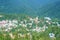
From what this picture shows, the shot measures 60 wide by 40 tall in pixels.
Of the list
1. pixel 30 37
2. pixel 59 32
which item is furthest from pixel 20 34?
pixel 59 32

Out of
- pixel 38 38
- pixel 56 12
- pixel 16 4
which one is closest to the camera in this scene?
pixel 38 38

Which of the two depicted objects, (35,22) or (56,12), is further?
(56,12)

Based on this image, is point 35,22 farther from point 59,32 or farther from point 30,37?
point 30,37

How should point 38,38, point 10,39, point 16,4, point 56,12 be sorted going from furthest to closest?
1. point 16,4
2. point 56,12
3. point 38,38
4. point 10,39

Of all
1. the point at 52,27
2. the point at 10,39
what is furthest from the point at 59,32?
the point at 10,39

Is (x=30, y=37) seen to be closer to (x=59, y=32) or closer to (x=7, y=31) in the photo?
(x=7, y=31)

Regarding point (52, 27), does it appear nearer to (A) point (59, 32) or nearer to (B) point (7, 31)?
(A) point (59, 32)

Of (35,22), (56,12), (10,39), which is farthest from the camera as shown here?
(56,12)

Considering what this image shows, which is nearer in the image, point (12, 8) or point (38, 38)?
point (38, 38)

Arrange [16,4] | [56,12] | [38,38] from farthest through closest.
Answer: [16,4], [56,12], [38,38]
